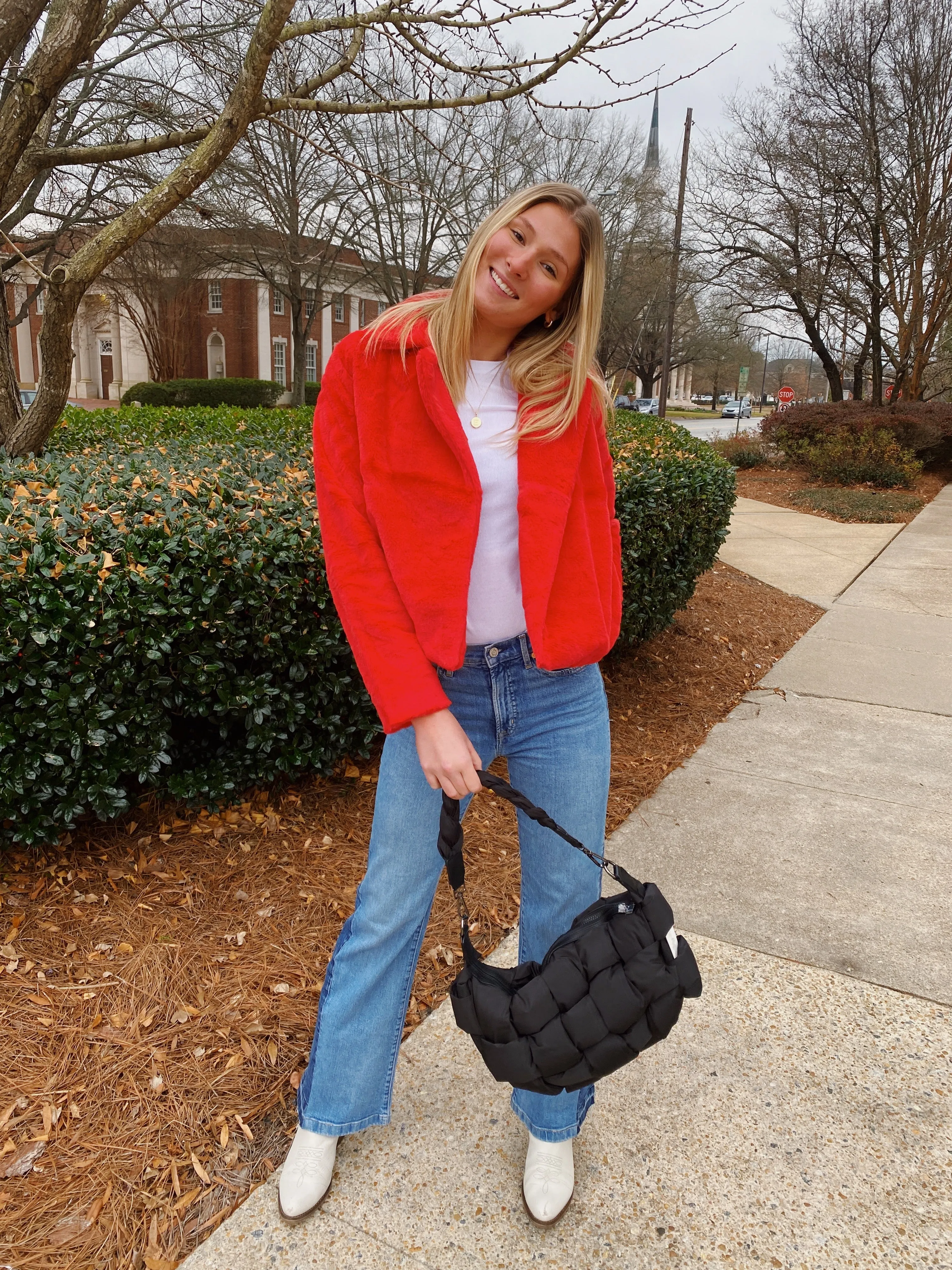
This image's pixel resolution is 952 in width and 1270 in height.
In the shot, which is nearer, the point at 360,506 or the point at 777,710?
the point at 360,506

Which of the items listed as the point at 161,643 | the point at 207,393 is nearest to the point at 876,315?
the point at 161,643

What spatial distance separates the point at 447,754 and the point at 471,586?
0.33m

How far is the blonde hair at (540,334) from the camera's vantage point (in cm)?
162

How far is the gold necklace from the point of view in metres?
1.64

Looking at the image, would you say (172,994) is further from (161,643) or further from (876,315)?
(876,315)

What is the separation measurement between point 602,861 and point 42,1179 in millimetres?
1358

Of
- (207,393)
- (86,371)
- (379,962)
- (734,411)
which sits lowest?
(379,962)

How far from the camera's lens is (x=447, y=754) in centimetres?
150

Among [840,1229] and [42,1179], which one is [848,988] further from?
[42,1179]

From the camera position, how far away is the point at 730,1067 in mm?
2207

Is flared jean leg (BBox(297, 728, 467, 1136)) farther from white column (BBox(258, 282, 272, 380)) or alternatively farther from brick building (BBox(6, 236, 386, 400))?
white column (BBox(258, 282, 272, 380))

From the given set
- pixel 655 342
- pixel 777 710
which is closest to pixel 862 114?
pixel 777 710

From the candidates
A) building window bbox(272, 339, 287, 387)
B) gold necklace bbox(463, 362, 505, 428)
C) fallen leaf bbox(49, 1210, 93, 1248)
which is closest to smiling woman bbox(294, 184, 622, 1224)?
gold necklace bbox(463, 362, 505, 428)

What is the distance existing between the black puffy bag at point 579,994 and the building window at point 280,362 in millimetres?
48585
